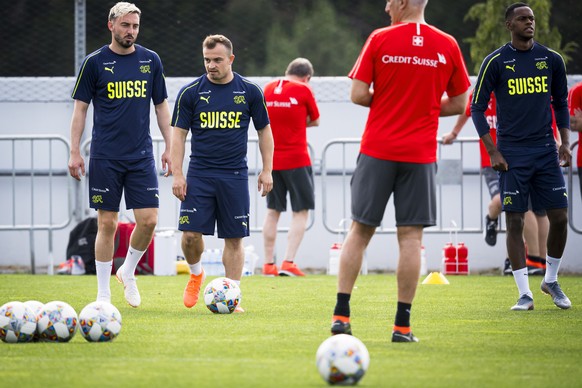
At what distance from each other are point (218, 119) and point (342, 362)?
12.5ft

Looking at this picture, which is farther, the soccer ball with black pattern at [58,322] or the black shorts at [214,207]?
the black shorts at [214,207]

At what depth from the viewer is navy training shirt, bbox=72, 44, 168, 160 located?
871 cm

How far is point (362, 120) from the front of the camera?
1483 centimetres

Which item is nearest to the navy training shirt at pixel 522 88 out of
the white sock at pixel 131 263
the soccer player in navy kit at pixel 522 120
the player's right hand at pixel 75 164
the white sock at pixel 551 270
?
the soccer player in navy kit at pixel 522 120

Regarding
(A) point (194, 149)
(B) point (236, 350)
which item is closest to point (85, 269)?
(A) point (194, 149)

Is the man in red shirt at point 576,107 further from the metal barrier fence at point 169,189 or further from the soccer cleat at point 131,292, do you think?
the soccer cleat at point 131,292

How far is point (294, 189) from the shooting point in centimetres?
1339

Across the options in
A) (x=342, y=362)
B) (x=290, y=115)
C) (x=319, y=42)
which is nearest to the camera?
(x=342, y=362)

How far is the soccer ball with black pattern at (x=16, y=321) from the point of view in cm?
656

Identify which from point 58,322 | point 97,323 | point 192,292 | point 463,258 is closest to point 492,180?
point 463,258

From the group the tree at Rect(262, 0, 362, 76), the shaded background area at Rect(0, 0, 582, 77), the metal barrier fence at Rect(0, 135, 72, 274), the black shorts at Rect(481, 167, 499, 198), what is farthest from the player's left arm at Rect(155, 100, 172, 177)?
the tree at Rect(262, 0, 362, 76)

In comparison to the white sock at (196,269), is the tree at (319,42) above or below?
above

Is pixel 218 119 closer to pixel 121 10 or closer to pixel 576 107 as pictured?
pixel 121 10

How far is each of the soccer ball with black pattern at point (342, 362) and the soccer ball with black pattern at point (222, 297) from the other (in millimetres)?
3326
